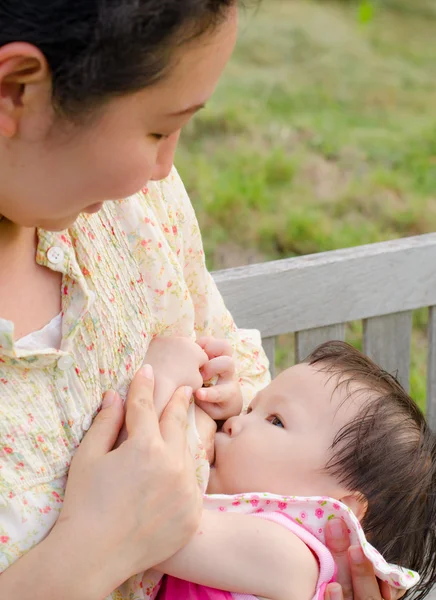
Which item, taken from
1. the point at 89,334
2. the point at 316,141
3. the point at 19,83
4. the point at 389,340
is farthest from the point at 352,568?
the point at 316,141

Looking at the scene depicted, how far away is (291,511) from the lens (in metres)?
1.50

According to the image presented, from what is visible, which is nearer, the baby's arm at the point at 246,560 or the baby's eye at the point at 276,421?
the baby's arm at the point at 246,560

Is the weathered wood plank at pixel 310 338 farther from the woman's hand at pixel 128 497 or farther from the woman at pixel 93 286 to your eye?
the woman's hand at pixel 128 497

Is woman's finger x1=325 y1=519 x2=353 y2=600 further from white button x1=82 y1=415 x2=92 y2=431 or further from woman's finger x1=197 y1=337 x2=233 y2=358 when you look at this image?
white button x1=82 y1=415 x2=92 y2=431

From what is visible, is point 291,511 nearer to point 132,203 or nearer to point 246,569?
point 246,569

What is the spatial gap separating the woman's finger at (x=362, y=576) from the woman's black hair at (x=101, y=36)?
0.84m

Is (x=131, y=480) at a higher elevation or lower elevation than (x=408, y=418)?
higher

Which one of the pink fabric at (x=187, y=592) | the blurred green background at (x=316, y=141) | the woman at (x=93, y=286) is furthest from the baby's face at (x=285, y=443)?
the blurred green background at (x=316, y=141)

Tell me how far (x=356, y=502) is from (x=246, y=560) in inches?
10.5

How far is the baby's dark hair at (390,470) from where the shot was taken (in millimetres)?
1551

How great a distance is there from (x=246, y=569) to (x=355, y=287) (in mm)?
871

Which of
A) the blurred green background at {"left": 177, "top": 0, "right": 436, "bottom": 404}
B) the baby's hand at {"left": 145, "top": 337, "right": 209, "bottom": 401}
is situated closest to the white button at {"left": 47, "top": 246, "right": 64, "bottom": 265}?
the baby's hand at {"left": 145, "top": 337, "right": 209, "bottom": 401}

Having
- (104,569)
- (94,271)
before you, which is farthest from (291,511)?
(94,271)

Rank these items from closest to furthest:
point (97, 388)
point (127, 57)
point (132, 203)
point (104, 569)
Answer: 1. point (127, 57)
2. point (104, 569)
3. point (97, 388)
4. point (132, 203)
